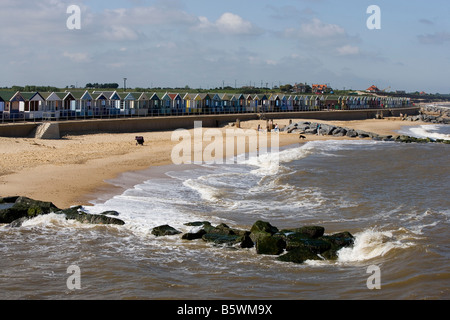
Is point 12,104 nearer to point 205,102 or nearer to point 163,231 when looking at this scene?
point 205,102

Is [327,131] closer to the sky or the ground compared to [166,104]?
closer to the ground

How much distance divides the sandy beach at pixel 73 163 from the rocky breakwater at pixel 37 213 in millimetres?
1355

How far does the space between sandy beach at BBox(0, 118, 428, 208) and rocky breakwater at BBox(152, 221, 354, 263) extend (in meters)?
5.29

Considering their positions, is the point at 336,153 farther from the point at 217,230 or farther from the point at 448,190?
the point at 217,230

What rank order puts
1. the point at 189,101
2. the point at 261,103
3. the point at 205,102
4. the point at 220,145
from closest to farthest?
the point at 220,145
the point at 189,101
the point at 205,102
the point at 261,103

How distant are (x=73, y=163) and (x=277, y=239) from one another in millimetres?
14949

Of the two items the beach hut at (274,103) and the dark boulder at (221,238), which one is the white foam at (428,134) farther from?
the dark boulder at (221,238)

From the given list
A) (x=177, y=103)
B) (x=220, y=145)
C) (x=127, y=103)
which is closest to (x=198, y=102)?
(x=177, y=103)

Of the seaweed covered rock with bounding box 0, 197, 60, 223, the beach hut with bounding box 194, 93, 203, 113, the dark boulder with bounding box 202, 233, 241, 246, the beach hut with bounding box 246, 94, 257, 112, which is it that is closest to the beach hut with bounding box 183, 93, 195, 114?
the beach hut with bounding box 194, 93, 203, 113

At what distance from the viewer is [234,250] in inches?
554

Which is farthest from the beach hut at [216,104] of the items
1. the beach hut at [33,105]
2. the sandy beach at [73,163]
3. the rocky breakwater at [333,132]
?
the beach hut at [33,105]

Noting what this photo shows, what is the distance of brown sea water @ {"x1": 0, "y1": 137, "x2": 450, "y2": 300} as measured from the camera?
1132 cm

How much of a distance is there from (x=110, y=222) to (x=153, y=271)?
3.94 m
